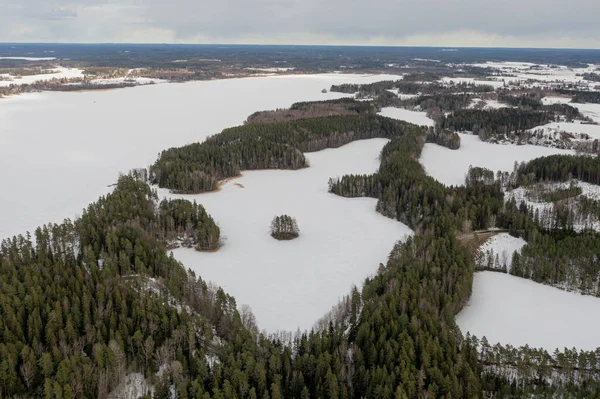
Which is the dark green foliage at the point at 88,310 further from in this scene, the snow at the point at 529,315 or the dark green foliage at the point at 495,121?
the dark green foliage at the point at 495,121

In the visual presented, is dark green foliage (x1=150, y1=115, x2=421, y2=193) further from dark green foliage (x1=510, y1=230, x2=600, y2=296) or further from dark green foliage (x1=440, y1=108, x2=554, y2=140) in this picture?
dark green foliage (x1=510, y1=230, x2=600, y2=296)

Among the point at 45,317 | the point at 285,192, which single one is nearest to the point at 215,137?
the point at 285,192

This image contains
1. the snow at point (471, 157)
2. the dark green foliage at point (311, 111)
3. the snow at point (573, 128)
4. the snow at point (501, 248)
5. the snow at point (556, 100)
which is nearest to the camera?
the snow at point (501, 248)

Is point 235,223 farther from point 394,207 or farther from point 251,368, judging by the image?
point 251,368

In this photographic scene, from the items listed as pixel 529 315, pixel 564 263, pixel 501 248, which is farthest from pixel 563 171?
pixel 529 315

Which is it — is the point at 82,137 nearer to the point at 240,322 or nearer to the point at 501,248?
the point at 240,322

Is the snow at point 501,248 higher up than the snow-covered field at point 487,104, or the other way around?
the snow-covered field at point 487,104

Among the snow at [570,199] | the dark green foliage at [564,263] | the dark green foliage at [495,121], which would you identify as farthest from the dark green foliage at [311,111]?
the dark green foliage at [564,263]
